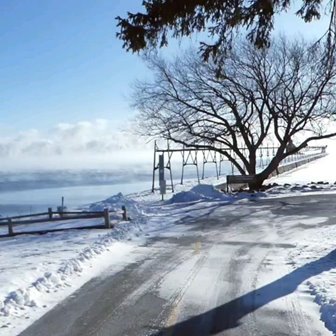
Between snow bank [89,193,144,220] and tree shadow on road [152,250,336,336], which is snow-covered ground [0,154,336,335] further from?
tree shadow on road [152,250,336,336]

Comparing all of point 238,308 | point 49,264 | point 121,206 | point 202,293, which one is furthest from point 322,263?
point 121,206

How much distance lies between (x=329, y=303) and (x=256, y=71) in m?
23.4

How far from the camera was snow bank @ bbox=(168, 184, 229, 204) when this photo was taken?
83.9 ft

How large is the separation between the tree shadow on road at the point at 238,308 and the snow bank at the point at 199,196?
14947 mm

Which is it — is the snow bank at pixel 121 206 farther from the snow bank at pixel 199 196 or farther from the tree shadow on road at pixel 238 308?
the tree shadow on road at pixel 238 308

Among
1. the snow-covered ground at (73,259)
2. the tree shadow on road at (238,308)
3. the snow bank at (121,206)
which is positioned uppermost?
the snow bank at (121,206)

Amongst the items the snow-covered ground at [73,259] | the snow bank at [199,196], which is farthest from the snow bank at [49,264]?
the snow bank at [199,196]

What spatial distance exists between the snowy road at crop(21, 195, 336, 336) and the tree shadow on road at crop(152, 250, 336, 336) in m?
0.01

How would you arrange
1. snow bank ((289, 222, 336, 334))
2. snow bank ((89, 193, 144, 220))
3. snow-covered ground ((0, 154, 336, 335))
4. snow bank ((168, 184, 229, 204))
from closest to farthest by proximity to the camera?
snow bank ((289, 222, 336, 334)) → snow-covered ground ((0, 154, 336, 335)) → snow bank ((89, 193, 144, 220)) → snow bank ((168, 184, 229, 204))

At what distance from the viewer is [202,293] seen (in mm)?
8844

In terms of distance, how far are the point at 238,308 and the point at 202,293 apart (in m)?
1.04

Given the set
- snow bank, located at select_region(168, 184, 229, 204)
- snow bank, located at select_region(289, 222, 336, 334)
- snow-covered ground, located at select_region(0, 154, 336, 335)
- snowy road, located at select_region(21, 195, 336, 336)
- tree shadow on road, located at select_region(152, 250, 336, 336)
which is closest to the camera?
tree shadow on road, located at select_region(152, 250, 336, 336)

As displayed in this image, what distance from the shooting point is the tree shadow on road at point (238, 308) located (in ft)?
22.9

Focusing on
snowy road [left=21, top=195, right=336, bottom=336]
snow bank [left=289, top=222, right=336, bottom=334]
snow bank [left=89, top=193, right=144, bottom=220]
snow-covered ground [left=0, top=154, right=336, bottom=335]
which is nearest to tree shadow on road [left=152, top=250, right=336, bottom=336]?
snowy road [left=21, top=195, right=336, bottom=336]
